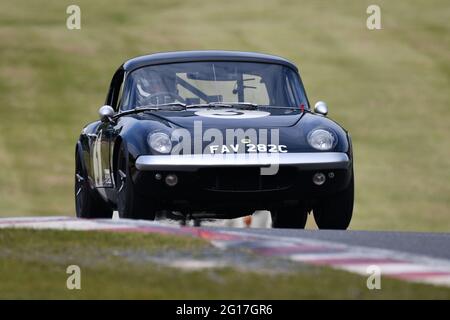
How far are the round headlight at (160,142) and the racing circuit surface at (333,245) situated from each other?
90 centimetres

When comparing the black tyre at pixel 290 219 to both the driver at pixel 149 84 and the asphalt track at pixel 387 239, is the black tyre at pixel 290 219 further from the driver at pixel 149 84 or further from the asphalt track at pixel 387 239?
the asphalt track at pixel 387 239

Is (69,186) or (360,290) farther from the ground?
(360,290)

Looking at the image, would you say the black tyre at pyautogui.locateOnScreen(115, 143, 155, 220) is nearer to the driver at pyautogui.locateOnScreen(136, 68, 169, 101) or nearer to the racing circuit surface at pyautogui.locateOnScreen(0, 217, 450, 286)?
the racing circuit surface at pyautogui.locateOnScreen(0, 217, 450, 286)

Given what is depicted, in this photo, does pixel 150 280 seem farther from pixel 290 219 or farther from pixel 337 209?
pixel 290 219

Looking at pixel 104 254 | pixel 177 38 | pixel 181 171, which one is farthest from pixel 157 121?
pixel 177 38

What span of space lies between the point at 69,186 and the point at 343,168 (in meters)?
27.1

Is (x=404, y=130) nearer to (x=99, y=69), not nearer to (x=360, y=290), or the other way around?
(x=99, y=69)

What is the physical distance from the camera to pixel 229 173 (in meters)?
10.0

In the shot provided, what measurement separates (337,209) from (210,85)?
1.68 m

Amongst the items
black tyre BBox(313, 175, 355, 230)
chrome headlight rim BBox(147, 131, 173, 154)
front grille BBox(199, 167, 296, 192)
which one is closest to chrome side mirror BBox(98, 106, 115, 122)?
chrome headlight rim BBox(147, 131, 173, 154)

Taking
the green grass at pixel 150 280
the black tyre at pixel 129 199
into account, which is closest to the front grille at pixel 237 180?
the black tyre at pixel 129 199

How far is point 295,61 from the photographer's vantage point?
49844mm

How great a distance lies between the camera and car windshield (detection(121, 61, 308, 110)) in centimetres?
1133

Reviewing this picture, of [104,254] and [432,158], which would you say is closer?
[104,254]
